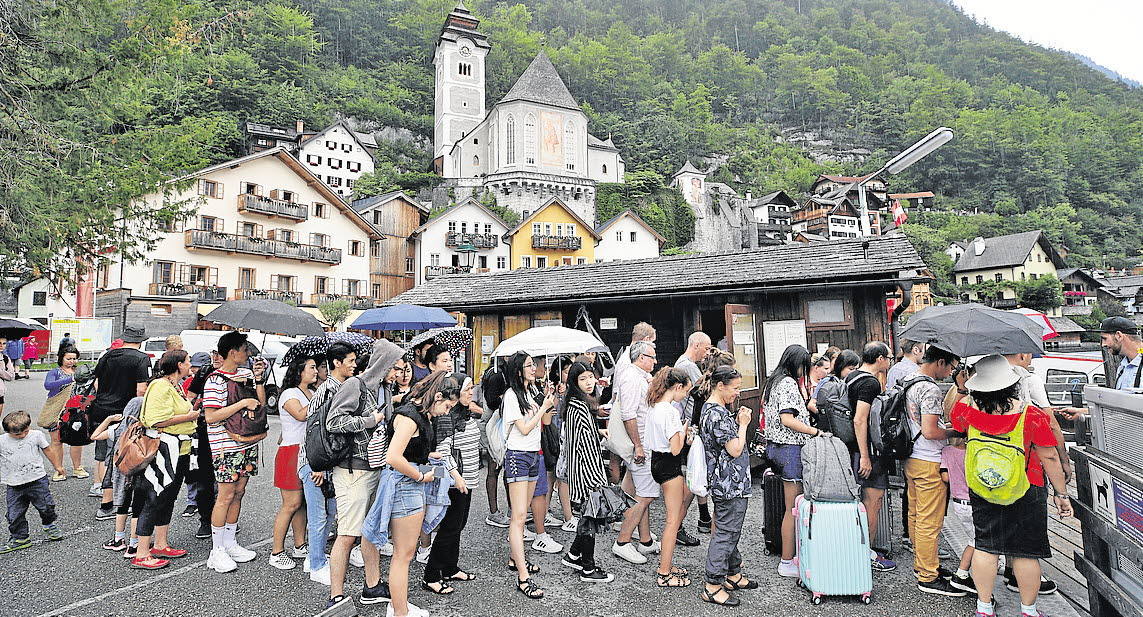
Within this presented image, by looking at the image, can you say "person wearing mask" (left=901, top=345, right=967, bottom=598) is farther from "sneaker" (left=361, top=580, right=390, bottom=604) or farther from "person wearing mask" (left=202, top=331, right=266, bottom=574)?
"person wearing mask" (left=202, top=331, right=266, bottom=574)

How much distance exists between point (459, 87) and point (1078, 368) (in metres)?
61.1

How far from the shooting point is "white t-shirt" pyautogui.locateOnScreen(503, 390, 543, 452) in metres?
4.44

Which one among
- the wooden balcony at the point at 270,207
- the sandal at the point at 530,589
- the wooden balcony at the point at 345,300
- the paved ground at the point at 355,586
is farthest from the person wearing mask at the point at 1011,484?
the wooden balcony at the point at 270,207

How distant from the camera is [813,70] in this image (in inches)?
4045

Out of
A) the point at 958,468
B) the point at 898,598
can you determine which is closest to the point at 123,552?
the point at 898,598

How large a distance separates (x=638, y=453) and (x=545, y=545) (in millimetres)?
→ 1241

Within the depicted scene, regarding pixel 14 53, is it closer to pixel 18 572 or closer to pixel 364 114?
pixel 18 572

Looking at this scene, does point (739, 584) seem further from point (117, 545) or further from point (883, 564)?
point (117, 545)

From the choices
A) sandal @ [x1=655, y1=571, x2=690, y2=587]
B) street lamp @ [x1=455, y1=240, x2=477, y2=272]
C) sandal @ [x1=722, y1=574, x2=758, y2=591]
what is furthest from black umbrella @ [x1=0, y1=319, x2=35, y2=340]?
street lamp @ [x1=455, y1=240, x2=477, y2=272]

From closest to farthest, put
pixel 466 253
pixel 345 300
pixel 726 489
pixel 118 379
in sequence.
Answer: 1. pixel 726 489
2. pixel 118 379
3. pixel 345 300
4. pixel 466 253

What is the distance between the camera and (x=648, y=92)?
84438 mm

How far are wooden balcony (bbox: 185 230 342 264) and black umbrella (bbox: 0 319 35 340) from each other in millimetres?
23566

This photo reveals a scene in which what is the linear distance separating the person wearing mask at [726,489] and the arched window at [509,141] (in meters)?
50.6

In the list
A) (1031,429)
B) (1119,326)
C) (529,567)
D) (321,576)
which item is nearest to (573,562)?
(529,567)
